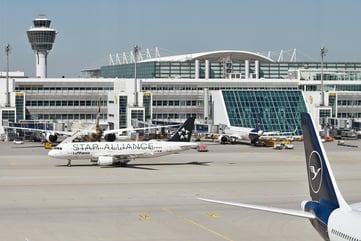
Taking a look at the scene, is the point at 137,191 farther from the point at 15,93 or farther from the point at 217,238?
the point at 15,93

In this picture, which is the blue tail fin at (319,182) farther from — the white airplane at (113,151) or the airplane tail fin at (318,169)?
the white airplane at (113,151)

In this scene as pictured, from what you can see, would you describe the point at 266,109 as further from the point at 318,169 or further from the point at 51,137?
the point at 318,169

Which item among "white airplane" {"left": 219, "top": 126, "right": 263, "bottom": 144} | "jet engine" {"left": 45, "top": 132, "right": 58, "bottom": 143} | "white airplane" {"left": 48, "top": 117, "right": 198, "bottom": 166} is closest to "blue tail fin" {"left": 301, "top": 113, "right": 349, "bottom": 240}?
"white airplane" {"left": 48, "top": 117, "right": 198, "bottom": 166}

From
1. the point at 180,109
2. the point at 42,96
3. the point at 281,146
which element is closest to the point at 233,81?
the point at 180,109

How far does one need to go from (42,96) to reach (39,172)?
78.6m

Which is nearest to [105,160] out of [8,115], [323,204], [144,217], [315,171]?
[144,217]

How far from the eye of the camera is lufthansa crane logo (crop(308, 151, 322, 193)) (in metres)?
25.8

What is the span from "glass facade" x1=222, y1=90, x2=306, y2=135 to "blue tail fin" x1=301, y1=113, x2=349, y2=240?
112m

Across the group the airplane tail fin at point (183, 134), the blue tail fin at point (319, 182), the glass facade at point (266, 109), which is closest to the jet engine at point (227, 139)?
the glass facade at point (266, 109)

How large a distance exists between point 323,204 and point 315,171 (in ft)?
3.95

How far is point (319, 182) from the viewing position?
25891mm

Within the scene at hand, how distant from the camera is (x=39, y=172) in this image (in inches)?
2928

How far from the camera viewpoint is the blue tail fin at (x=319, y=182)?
2505 centimetres

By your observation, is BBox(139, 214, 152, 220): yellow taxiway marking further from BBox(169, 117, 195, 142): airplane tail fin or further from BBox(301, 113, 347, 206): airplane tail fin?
BBox(169, 117, 195, 142): airplane tail fin
